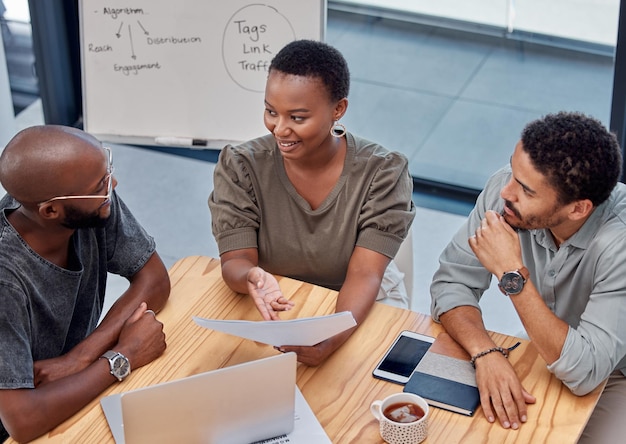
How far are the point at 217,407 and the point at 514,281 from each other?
0.70 meters

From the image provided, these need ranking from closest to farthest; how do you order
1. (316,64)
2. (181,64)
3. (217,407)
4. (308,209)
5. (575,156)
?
(217,407) < (575,156) < (316,64) < (308,209) < (181,64)

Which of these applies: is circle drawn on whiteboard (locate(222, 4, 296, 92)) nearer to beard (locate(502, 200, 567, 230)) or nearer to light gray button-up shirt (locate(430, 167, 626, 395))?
light gray button-up shirt (locate(430, 167, 626, 395))

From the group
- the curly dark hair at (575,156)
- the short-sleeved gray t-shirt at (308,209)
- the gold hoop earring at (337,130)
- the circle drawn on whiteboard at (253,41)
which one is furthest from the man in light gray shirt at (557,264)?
the circle drawn on whiteboard at (253,41)

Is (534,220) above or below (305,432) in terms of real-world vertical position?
above

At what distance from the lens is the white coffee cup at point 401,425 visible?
5.82ft

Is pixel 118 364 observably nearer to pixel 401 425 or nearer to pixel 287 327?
pixel 287 327

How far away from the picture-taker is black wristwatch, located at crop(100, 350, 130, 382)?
76.8 inches

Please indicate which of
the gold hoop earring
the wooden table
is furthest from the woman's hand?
the gold hoop earring

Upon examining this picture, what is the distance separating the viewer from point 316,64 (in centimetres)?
227

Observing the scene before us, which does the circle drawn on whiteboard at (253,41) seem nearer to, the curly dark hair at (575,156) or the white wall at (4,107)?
the white wall at (4,107)

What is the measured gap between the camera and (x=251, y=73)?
3.46 m

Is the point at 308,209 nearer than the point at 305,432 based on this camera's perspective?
No

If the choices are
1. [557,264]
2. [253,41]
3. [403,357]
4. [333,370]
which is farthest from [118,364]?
[253,41]

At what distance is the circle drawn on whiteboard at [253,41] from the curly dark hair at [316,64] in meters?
1.03
